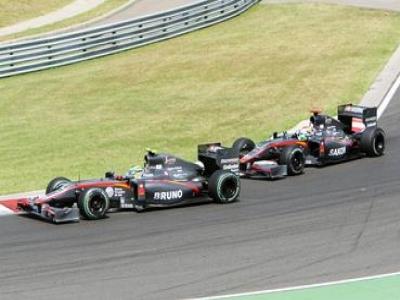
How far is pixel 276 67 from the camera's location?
27.0 metres

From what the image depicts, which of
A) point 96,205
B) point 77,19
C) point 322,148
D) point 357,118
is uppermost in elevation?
point 77,19

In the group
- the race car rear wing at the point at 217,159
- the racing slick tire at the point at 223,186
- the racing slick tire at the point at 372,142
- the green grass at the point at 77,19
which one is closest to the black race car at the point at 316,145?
the racing slick tire at the point at 372,142

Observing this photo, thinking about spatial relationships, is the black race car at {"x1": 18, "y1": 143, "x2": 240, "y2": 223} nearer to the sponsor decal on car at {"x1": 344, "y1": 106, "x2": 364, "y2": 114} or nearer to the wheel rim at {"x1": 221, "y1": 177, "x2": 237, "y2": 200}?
the wheel rim at {"x1": 221, "y1": 177, "x2": 237, "y2": 200}

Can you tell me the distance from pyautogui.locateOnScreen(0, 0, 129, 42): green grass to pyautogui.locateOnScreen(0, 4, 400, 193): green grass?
21.0 feet

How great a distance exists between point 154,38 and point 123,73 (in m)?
4.40

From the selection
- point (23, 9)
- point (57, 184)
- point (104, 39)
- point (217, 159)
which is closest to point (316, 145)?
point (217, 159)

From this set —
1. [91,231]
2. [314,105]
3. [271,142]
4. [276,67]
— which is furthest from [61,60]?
[91,231]

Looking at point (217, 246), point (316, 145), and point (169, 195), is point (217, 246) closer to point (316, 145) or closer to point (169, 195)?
point (169, 195)

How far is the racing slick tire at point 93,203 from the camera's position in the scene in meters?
14.1

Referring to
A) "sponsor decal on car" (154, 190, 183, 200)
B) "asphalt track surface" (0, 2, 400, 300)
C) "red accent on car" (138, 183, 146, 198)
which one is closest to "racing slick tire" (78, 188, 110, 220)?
"asphalt track surface" (0, 2, 400, 300)

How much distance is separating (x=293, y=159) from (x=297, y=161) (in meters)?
0.12

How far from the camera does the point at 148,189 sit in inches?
584

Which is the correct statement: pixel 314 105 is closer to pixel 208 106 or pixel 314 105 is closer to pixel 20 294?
pixel 208 106

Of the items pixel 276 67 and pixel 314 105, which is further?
pixel 276 67
